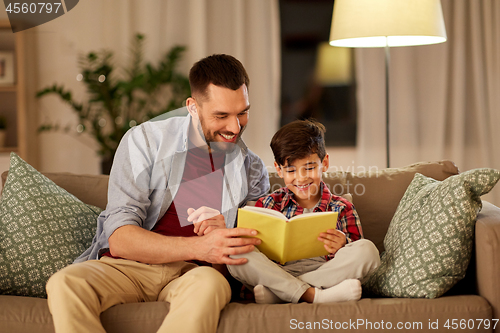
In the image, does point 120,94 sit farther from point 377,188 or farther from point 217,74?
point 377,188

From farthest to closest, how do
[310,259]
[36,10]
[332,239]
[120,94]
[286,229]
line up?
[36,10] → [120,94] → [310,259] → [332,239] → [286,229]

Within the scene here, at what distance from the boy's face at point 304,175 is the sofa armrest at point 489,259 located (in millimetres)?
537

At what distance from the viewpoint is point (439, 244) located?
4.55 feet

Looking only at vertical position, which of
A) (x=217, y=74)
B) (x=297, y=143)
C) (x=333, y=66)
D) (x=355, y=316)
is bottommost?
(x=355, y=316)

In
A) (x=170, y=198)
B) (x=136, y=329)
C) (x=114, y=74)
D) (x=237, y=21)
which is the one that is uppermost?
(x=237, y=21)

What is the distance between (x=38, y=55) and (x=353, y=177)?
276cm

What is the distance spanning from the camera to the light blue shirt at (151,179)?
154 cm

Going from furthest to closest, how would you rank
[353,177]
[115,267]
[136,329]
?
[353,177] → [115,267] → [136,329]

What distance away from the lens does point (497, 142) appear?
11.1ft

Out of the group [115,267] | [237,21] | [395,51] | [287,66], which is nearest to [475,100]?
[395,51]

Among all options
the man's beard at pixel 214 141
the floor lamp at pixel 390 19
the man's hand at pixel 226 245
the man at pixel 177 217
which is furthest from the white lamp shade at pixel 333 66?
the man's hand at pixel 226 245

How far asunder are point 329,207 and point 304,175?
0.15m

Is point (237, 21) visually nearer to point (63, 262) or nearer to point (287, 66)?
point (287, 66)

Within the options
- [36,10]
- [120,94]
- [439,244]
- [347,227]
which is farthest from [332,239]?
[36,10]
